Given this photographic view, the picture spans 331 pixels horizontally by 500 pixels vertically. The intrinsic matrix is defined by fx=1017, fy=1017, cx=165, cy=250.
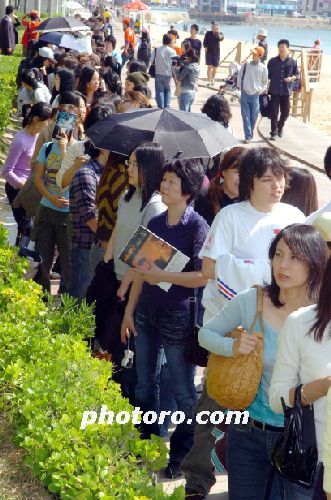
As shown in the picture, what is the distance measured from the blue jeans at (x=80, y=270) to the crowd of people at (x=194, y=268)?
0.01 metres

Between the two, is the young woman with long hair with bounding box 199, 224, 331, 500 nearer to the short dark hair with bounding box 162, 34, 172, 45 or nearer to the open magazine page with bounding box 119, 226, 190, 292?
the open magazine page with bounding box 119, 226, 190, 292

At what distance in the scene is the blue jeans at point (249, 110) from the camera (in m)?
19.8

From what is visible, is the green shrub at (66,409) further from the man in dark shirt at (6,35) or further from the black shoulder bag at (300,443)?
Answer: the man in dark shirt at (6,35)

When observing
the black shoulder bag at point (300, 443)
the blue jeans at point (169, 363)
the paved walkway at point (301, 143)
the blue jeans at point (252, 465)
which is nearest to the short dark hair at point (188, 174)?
the blue jeans at point (169, 363)

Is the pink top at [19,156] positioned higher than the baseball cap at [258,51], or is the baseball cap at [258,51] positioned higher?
the pink top at [19,156]

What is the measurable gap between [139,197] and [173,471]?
161cm

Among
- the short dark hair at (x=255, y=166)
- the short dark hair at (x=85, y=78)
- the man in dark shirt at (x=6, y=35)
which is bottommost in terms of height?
the man in dark shirt at (x=6, y=35)

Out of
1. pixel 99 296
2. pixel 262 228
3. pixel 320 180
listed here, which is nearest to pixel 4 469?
pixel 262 228

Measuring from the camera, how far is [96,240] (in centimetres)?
681

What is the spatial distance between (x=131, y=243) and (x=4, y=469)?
1.96 meters

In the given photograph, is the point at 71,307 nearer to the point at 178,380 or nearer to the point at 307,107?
the point at 178,380

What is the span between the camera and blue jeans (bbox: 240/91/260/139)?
1980 cm

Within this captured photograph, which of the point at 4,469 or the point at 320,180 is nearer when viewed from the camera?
the point at 4,469

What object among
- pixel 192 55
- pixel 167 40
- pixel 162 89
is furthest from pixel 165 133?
pixel 167 40
